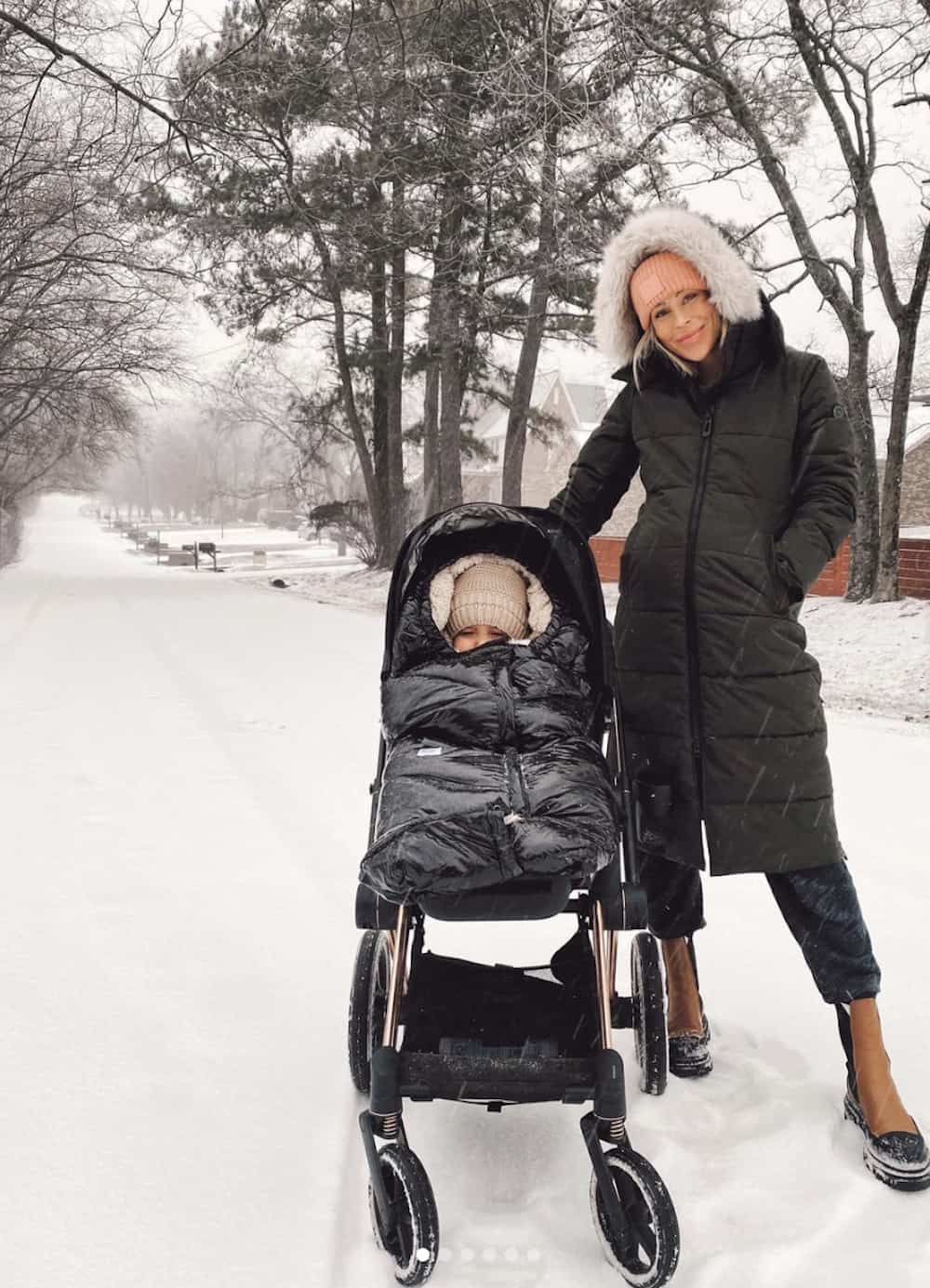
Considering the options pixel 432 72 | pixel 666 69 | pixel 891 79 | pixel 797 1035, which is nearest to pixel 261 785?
pixel 797 1035

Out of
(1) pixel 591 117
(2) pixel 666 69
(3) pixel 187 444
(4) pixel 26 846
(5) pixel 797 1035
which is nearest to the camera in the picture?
(5) pixel 797 1035

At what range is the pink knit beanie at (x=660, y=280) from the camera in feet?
8.05

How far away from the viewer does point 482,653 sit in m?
2.45

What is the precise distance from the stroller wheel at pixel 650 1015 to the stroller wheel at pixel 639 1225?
503mm

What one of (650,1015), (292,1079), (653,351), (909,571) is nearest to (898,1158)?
(650,1015)

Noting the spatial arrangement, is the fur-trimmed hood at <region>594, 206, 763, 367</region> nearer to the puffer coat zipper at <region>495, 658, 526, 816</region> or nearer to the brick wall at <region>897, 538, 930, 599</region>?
the puffer coat zipper at <region>495, 658, 526, 816</region>

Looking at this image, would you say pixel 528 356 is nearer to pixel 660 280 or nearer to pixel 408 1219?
pixel 660 280

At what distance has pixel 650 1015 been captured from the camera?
251 centimetres

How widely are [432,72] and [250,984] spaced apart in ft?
29.6

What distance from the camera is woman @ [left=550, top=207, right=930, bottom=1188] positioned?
2363 mm

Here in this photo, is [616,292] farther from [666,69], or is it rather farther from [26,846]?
[666,69]

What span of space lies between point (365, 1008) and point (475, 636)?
38.0 inches

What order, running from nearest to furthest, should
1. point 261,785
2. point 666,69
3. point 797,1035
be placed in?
point 797,1035 → point 261,785 → point 666,69

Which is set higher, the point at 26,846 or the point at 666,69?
the point at 666,69
